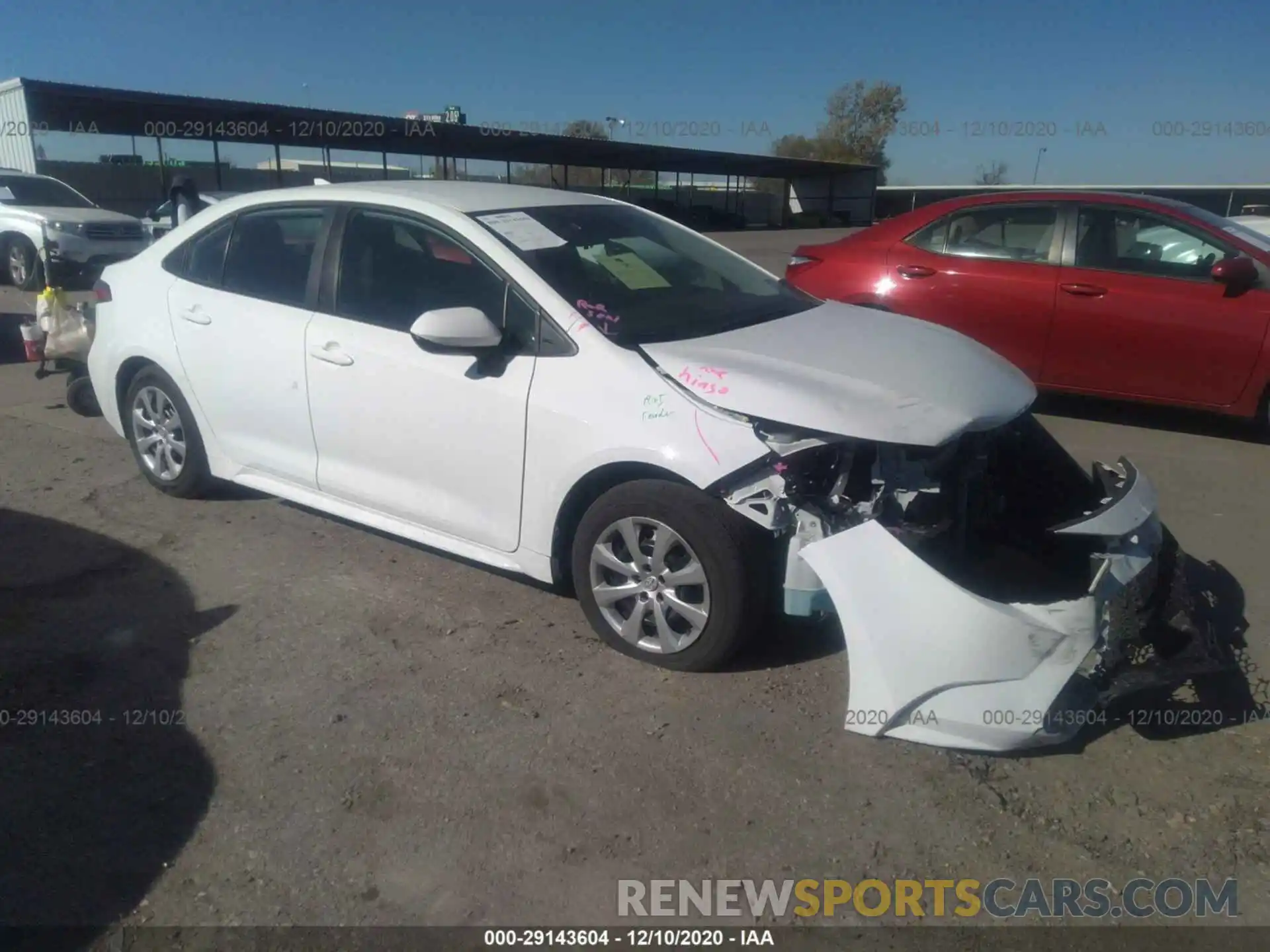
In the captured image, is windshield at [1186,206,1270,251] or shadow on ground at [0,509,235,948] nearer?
shadow on ground at [0,509,235,948]

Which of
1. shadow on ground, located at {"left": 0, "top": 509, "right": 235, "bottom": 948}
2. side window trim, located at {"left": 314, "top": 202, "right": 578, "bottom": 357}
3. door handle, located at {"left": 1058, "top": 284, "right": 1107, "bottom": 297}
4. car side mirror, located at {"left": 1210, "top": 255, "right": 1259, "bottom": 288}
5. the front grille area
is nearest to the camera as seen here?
shadow on ground, located at {"left": 0, "top": 509, "right": 235, "bottom": 948}

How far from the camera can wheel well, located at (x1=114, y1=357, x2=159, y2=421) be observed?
5.00 metres

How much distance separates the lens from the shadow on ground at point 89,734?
8.41 feet

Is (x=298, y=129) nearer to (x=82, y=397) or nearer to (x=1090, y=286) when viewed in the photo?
(x=82, y=397)

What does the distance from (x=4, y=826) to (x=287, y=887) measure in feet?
2.97

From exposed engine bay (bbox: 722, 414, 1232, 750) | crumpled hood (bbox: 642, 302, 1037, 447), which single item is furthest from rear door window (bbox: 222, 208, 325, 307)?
exposed engine bay (bbox: 722, 414, 1232, 750)

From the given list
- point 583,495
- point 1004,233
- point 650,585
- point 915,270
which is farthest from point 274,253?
point 1004,233

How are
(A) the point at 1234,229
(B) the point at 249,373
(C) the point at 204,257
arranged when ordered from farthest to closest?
(A) the point at 1234,229
(C) the point at 204,257
(B) the point at 249,373

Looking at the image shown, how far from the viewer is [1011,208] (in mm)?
6598

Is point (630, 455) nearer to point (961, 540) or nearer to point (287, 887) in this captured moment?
point (961, 540)

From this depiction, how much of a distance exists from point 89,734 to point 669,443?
2.15 m

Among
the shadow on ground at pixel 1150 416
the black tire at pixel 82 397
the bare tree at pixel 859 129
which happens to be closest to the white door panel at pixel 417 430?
the black tire at pixel 82 397

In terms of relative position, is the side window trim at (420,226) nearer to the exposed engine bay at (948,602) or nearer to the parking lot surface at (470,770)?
the parking lot surface at (470,770)

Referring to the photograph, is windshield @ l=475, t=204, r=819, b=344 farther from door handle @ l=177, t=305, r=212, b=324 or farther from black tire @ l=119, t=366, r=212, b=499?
black tire @ l=119, t=366, r=212, b=499
